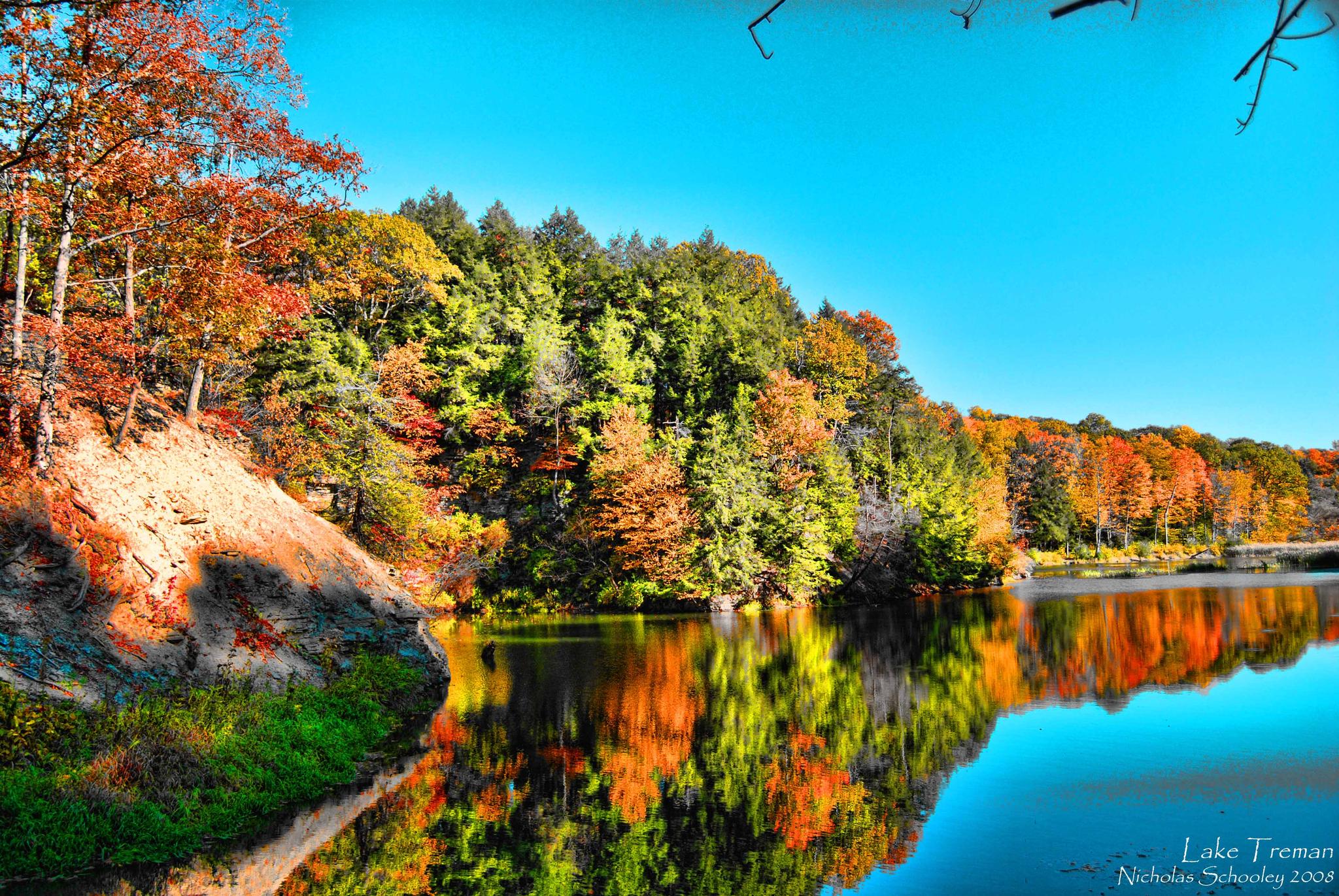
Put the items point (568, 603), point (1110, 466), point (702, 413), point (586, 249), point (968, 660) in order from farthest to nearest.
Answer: point (1110, 466) → point (586, 249) → point (702, 413) → point (568, 603) → point (968, 660)

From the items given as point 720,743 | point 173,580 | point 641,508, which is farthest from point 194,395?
point 641,508

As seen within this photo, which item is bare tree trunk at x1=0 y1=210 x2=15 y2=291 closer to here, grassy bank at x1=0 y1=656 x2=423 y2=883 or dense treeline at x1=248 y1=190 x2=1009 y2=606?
grassy bank at x1=0 y1=656 x2=423 y2=883

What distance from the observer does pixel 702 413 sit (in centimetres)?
4122

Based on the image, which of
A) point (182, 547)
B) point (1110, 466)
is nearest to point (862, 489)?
point (182, 547)

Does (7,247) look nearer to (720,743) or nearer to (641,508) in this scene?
(720,743)

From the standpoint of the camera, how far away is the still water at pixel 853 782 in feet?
25.2

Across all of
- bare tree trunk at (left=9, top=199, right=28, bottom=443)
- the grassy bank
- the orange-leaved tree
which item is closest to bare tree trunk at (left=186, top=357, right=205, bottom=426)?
bare tree trunk at (left=9, top=199, right=28, bottom=443)

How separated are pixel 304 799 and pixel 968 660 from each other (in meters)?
16.8

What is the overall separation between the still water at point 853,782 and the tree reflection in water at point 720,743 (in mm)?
57

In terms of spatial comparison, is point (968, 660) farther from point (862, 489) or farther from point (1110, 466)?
point (1110, 466)

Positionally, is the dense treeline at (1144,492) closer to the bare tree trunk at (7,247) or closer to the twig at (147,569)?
the twig at (147,569)

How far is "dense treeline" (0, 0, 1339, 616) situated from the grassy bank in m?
4.83

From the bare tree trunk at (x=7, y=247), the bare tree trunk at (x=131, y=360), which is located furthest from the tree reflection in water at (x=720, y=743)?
the bare tree trunk at (x=7, y=247)

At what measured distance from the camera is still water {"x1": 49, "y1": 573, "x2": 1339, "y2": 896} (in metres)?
7.69
